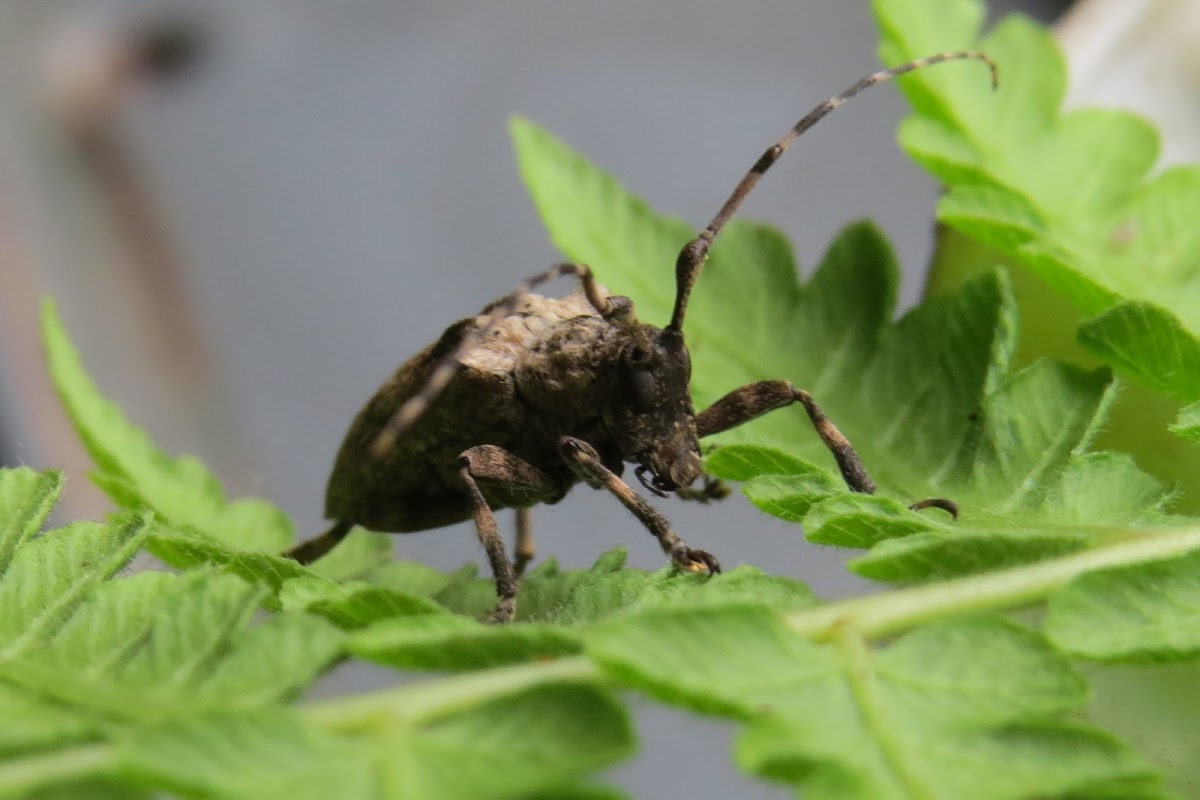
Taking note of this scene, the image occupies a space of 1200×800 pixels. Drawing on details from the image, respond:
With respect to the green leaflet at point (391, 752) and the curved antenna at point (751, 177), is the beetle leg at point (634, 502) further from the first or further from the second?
the green leaflet at point (391, 752)

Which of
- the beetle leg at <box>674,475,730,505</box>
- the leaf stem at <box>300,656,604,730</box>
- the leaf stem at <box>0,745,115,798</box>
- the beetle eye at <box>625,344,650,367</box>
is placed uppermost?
the beetle eye at <box>625,344,650,367</box>

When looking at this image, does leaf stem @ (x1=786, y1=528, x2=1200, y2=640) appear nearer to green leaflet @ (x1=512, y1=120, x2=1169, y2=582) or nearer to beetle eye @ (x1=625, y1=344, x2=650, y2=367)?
green leaflet @ (x1=512, y1=120, x2=1169, y2=582)

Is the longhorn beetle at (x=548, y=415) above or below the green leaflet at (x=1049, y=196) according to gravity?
below

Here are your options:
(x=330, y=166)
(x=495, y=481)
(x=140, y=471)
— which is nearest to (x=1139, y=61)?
(x=495, y=481)

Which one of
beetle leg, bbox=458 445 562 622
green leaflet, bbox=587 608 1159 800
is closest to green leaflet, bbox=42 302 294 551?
beetle leg, bbox=458 445 562 622

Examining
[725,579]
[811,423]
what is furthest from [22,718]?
[811,423]

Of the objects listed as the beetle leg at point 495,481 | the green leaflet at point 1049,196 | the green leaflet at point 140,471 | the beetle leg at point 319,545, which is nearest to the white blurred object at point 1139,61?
the green leaflet at point 1049,196

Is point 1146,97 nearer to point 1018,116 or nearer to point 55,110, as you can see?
point 1018,116
